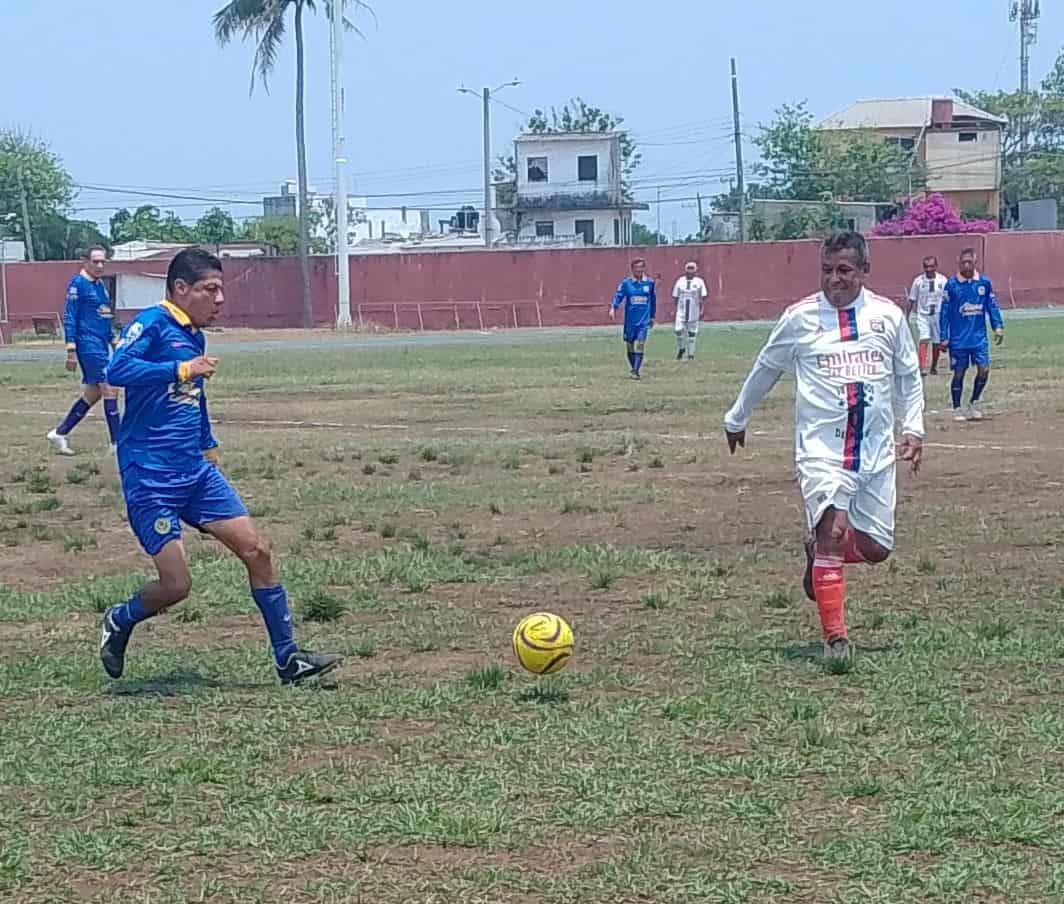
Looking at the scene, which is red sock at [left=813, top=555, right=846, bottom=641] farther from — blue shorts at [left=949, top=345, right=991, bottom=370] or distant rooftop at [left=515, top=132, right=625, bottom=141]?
distant rooftop at [left=515, top=132, right=625, bottom=141]

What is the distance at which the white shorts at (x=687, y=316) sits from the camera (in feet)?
106

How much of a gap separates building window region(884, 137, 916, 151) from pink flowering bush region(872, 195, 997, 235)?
2432cm

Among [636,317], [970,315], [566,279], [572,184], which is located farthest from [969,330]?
[572,184]

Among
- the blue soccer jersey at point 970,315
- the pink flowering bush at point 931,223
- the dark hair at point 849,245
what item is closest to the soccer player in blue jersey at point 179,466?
the dark hair at point 849,245

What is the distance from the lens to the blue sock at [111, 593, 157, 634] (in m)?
7.92

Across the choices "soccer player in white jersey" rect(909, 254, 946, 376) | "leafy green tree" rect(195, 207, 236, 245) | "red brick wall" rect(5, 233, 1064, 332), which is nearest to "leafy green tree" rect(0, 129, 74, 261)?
"leafy green tree" rect(195, 207, 236, 245)

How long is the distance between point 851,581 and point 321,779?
15.4ft

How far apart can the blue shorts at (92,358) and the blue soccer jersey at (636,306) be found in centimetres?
1279

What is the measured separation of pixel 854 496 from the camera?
8.26 m

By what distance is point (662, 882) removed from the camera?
5.23 metres

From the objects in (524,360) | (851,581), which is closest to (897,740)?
(851,581)

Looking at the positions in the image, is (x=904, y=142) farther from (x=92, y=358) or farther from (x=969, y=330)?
(x=92, y=358)

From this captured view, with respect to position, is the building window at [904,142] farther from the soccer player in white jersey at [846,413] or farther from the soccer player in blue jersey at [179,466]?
the soccer player in blue jersey at [179,466]

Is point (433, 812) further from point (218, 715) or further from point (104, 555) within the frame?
point (104, 555)
